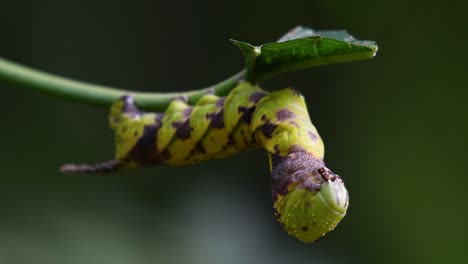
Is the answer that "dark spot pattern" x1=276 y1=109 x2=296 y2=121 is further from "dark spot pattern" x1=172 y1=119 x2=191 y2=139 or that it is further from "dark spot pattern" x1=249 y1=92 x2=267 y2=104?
"dark spot pattern" x1=172 y1=119 x2=191 y2=139

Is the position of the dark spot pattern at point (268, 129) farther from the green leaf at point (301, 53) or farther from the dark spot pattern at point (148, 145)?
the dark spot pattern at point (148, 145)

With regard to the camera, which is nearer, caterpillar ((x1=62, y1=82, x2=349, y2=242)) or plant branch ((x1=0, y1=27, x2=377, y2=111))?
caterpillar ((x1=62, y1=82, x2=349, y2=242))

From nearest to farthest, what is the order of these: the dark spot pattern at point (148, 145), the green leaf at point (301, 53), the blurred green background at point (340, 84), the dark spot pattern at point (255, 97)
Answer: the green leaf at point (301, 53), the dark spot pattern at point (255, 97), the dark spot pattern at point (148, 145), the blurred green background at point (340, 84)

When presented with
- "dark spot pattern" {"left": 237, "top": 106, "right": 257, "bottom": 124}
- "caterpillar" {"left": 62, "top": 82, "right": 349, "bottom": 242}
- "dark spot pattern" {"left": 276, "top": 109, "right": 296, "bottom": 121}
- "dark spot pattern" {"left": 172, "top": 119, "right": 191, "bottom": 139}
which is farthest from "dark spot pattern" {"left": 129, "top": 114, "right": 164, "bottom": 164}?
"dark spot pattern" {"left": 276, "top": 109, "right": 296, "bottom": 121}

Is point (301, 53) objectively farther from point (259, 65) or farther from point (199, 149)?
point (199, 149)

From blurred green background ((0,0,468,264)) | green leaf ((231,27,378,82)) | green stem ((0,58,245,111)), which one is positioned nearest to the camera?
green leaf ((231,27,378,82))

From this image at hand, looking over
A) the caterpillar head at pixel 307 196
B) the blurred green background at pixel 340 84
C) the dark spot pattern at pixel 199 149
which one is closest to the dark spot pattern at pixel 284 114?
the caterpillar head at pixel 307 196

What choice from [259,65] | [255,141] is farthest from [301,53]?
[255,141]
